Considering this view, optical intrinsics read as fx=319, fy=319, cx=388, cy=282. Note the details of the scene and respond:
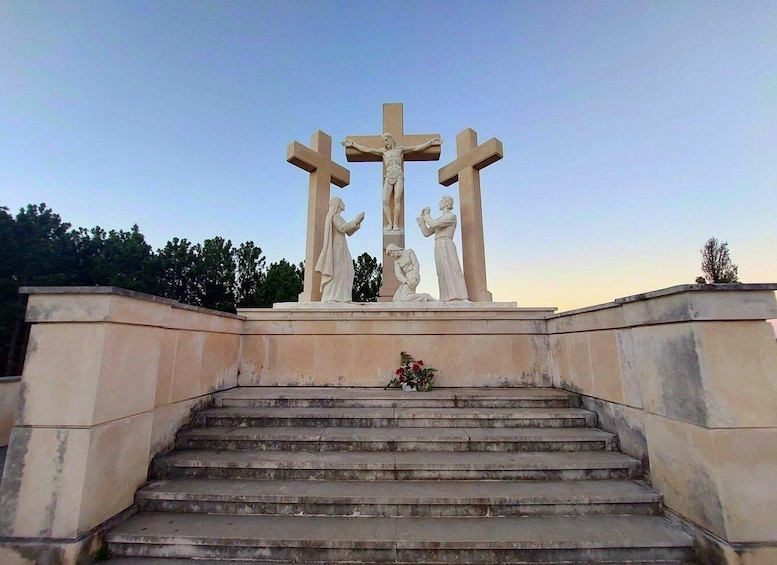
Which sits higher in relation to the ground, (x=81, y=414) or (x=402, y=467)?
(x=81, y=414)

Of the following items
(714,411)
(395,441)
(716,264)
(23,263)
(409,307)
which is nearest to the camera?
(714,411)

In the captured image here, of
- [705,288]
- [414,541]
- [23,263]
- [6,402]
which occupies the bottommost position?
[414,541]

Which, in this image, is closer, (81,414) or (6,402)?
(81,414)

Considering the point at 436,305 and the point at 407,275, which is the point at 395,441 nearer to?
the point at 436,305

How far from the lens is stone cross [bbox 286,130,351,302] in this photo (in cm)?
743

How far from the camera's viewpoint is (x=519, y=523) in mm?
2564

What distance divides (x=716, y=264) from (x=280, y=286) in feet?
137

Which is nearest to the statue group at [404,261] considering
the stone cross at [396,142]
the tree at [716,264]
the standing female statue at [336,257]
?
the standing female statue at [336,257]

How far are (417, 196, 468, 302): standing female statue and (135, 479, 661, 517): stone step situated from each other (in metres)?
4.19

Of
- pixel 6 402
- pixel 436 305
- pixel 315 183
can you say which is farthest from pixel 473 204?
pixel 6 402

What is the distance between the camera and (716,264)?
32.2 m

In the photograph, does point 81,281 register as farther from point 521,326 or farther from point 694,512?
point 694,512

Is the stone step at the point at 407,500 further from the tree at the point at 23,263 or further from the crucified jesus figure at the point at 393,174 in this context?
the tree at the point at 23,263

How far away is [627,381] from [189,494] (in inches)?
174
